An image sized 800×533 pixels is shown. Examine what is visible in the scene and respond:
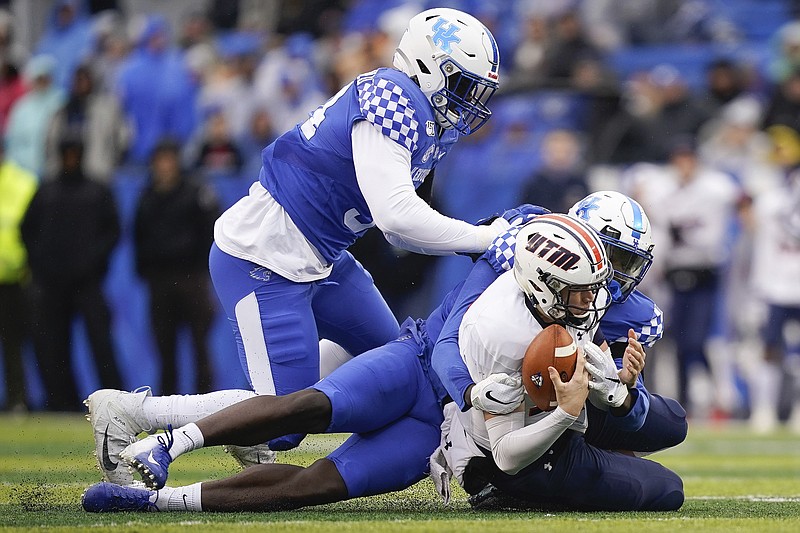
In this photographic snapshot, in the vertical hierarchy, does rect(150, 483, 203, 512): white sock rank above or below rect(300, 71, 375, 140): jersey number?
below

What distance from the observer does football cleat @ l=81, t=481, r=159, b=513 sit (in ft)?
17.1

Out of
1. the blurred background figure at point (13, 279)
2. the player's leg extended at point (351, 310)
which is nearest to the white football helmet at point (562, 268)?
the player's leg extended at point (351, 310)

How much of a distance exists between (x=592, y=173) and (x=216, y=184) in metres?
3.01

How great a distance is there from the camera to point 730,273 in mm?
11734

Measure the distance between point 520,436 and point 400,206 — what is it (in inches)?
43.0

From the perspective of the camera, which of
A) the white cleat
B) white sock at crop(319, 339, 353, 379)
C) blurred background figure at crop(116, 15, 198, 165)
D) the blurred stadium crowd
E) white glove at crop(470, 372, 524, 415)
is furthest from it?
blurred background figure at crop(116, 15, 198, 165)

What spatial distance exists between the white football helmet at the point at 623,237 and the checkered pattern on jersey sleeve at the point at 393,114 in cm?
71

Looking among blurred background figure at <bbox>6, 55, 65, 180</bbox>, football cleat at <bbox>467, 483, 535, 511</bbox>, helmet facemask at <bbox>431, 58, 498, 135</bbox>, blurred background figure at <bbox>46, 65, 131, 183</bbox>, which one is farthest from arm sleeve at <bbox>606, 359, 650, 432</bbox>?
blurred background figure at <bbox>6, 55, 65, 180</bbox>

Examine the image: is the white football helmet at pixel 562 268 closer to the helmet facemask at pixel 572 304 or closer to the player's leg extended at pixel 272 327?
the helmet facemask at pixel 572 304

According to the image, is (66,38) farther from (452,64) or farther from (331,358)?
(452,64)

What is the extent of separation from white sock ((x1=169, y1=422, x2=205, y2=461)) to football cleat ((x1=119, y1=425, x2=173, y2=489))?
2cm

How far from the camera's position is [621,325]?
18.4ft

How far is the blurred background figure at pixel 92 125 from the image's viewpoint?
41.3ft

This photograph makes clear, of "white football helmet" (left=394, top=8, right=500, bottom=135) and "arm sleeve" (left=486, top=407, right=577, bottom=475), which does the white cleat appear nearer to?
"arm sleeve" (left=486, top=407, right=577, bottom=475)
